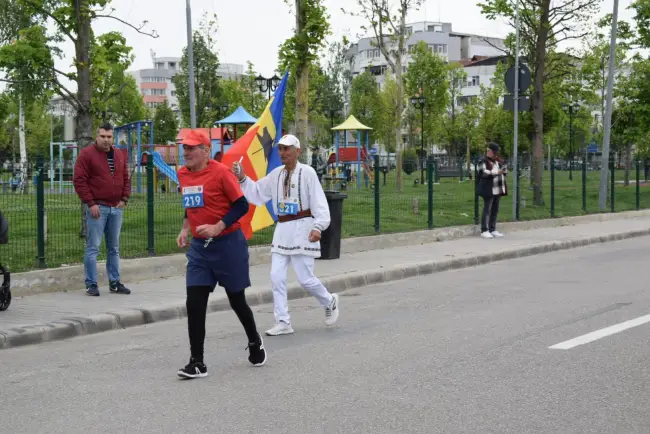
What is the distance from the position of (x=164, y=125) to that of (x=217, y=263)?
2927 inches

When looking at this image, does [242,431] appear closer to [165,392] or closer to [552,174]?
[165,392]

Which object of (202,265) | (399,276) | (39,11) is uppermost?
(39,11)

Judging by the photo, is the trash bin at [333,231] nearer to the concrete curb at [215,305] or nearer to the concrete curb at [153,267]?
the concrete curb at [153,267]

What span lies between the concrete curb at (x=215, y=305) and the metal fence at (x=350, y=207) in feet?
7.55

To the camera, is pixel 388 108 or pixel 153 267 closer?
pixel 153 267

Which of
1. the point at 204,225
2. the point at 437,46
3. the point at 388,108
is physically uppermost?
the point at 437,46

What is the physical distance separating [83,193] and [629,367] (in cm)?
660

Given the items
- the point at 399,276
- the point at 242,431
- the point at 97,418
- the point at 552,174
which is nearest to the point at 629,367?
the point at 242,431

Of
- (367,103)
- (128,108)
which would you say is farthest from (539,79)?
(367,103)

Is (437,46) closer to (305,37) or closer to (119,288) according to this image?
(305,37)

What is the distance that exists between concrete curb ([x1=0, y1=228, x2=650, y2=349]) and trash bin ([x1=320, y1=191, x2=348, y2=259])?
1.42 metres

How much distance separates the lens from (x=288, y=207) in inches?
375

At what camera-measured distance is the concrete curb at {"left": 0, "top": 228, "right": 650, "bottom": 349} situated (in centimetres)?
974

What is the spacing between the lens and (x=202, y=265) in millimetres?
7695
